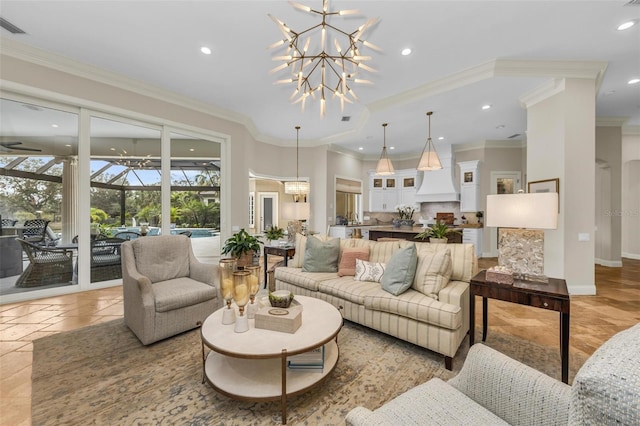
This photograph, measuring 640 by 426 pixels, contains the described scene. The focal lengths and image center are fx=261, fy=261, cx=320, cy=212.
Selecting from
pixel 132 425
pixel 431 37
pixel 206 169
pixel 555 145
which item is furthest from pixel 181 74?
Result: pixel 555 145

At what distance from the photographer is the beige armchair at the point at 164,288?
7.92 ft

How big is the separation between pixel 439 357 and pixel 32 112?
5.75 metres

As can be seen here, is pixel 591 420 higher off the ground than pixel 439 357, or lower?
higher

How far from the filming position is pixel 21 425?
5.03ft

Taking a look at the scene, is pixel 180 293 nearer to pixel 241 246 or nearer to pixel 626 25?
pixel 241 246

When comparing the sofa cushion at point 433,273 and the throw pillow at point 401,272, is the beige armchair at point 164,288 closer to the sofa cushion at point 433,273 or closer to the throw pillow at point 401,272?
the throw pillow at point 401,272

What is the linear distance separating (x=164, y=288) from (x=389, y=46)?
12.3 feet

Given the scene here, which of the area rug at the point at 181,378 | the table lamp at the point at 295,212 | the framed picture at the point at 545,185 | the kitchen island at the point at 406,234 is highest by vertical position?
the framed picture at the point at 545,185

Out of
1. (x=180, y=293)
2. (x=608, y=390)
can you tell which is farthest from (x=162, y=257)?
(x=608, y=390)

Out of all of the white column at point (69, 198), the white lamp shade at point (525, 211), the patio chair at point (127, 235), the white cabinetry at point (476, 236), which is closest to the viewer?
the white lamp shade at point (525, 211)

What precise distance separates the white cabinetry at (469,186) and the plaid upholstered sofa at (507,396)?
6.79 metres

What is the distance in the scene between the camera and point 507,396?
1.04m

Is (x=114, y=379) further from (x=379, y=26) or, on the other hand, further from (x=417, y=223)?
(x=417, y=223)

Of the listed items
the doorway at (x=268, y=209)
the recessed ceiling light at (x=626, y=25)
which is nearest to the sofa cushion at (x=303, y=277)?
the recessed ceiling light at (x=626, y=25)
